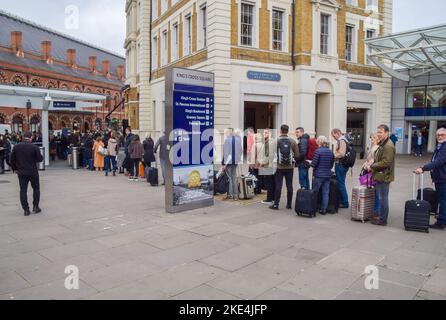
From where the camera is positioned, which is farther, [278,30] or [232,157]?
[278,30]

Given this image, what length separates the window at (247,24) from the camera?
67.7 ft

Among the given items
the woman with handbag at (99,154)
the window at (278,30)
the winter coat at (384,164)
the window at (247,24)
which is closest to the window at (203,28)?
the window at (247,24)

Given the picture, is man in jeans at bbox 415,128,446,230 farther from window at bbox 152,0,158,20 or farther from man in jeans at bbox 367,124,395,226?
window at bbox 152,0,158,20

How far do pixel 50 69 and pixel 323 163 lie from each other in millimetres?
54798

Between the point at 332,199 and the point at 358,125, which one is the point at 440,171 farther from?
the point at 358,125

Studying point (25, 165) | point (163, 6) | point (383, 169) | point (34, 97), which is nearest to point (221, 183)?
point (383, 169)

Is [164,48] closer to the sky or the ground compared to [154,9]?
closer to the ground

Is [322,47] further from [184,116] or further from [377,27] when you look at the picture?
[184,116]

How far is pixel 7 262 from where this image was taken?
5.68 meters

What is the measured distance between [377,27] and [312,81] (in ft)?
26.7

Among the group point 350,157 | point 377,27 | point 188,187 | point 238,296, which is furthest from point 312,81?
point 238,296

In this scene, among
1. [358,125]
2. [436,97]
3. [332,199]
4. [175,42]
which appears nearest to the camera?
[332,199]

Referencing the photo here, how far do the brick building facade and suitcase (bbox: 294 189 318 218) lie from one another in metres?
40.4

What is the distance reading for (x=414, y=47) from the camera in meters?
19.4
